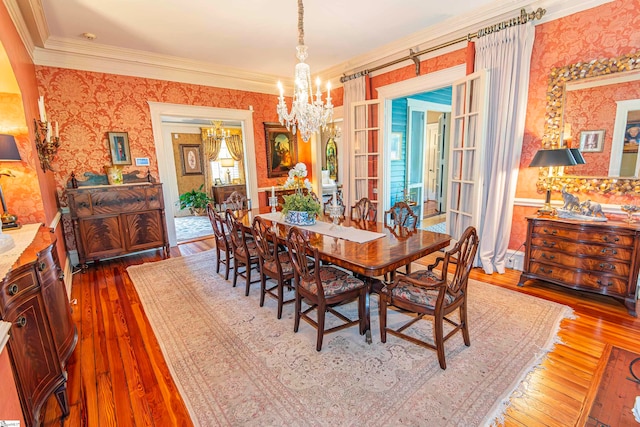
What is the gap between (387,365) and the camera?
80.0 inches

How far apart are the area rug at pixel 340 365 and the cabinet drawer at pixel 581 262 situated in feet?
1.48

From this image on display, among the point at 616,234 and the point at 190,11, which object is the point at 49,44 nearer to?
the point at 190,11

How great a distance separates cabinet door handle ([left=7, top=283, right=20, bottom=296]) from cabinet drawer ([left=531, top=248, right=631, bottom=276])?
13.6 ft

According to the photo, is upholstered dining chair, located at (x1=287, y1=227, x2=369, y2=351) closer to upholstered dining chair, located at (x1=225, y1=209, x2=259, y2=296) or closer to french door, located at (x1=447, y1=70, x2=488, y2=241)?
upholstered dining chair, located at (x1=225, y1=209, x2=259, y2=296)

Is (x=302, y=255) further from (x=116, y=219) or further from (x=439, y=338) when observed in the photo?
(x=116, y=219)

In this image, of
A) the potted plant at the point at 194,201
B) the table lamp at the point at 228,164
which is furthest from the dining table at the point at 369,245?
the table lamp at the point at 228,164

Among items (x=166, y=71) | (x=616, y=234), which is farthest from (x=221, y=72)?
(x=616, y=234)

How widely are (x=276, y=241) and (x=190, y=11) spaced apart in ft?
8.97

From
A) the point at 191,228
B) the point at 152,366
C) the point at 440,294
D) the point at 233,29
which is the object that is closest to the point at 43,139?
the point at 233,29

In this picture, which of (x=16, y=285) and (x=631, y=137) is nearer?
(x=16, y=285)

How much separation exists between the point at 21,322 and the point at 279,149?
16.7 ft

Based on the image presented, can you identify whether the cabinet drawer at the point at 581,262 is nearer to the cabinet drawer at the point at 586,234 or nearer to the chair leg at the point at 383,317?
the cabinet drawer at the point at 586,234

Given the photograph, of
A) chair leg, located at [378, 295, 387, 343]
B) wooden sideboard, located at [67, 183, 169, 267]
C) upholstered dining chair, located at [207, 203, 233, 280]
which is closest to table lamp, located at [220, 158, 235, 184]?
wooden sideboard, located at [67, 183, 169, 267]

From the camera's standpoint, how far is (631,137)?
2779 millimetres
